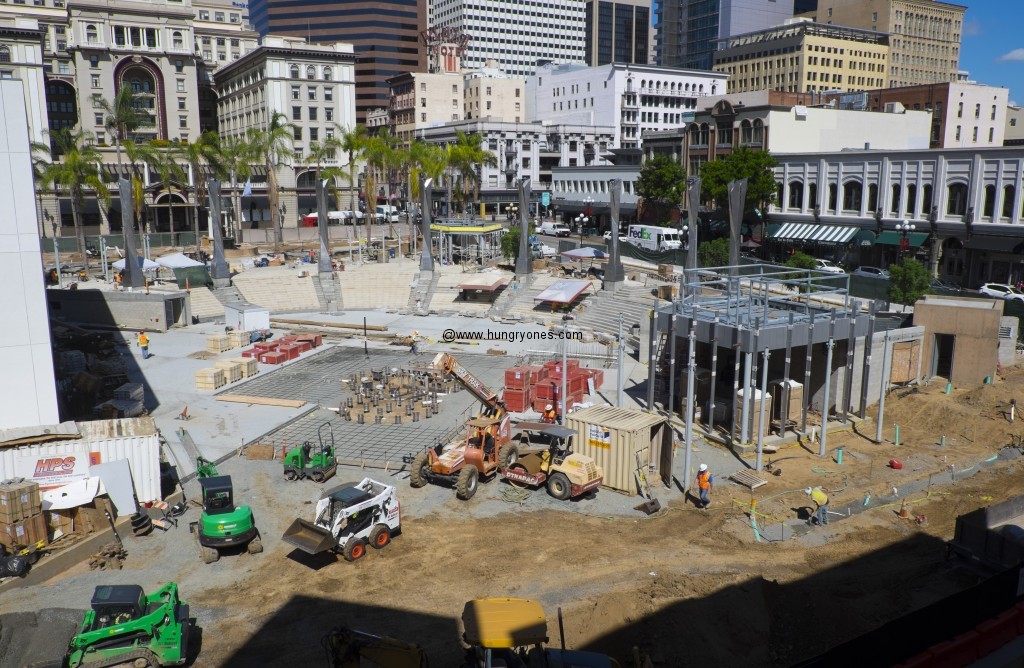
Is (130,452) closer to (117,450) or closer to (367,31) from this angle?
(117,450)

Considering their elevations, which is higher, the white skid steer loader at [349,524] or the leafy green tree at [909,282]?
the leafy green tree at [909,282]

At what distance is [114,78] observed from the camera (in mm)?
99688

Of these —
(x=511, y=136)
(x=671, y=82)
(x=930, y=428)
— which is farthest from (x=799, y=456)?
(x=671, y=82)

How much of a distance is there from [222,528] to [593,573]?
8809 millimetres

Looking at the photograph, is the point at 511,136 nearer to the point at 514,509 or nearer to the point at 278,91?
the point at 278,91

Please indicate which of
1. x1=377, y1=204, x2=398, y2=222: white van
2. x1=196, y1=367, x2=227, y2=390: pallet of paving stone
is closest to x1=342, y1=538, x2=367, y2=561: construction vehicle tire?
x1=196, y1=367, x2=227, y2=390: pallet of paving stone

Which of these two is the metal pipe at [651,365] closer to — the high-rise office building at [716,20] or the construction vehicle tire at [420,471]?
the construction vehicle tire at [420,471]

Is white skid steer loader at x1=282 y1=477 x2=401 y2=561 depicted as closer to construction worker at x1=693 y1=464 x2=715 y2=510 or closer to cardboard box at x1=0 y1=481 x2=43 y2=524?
cardboard box at x1=0 y1=481 x2=43 y2=524

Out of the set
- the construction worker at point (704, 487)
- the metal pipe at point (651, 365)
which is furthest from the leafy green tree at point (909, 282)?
the construction worker at point (704, 487)

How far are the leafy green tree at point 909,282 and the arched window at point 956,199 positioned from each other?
1592 centimetres

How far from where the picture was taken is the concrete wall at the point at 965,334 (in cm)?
3219

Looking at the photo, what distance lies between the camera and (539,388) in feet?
103

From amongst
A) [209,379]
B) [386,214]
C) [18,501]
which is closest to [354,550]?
[18,501]

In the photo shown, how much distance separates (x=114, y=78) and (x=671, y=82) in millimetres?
78545
